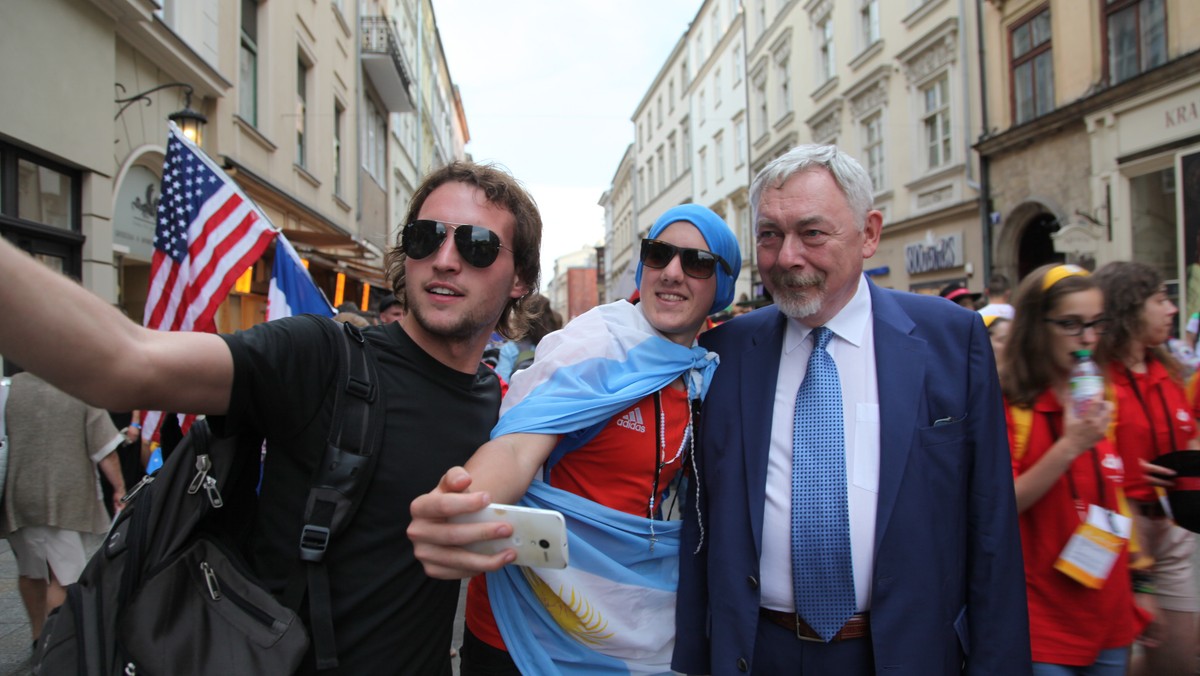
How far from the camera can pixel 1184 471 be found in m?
2.36

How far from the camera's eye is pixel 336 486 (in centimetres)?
135

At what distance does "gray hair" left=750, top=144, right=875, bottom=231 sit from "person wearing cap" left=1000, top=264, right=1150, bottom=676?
92cm

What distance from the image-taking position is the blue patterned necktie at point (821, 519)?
5.38 feet

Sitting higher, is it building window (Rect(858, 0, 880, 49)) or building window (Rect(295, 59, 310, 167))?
building window (Rect(858, 0, 880, 49))

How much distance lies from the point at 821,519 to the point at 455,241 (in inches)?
44.5

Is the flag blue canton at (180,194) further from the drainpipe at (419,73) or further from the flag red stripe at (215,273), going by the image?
the drainpipe at (419,73)

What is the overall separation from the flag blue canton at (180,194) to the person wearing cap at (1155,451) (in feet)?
15.9

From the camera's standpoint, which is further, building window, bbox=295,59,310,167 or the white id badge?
building window, bbox=295,59,310,167

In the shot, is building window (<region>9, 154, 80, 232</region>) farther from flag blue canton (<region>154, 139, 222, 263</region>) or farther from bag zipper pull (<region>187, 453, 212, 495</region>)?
bag zipper pull (<region>187, 453, 212, 495</region>)

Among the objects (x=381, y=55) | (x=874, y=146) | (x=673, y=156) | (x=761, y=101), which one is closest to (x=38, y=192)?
(x=381, y=55)

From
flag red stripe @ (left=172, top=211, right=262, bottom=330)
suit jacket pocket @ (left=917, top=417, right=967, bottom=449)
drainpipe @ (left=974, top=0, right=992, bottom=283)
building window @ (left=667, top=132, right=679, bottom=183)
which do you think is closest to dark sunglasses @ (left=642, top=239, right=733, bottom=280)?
suit jacket pocket @ (left=917, top=417, right=967, bottom=449)

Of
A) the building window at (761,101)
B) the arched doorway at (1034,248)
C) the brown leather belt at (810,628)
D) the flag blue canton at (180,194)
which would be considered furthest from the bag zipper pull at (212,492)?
the building window at (761,101)

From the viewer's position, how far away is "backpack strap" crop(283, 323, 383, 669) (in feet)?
4.33

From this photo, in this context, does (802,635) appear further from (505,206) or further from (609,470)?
(505,206)
